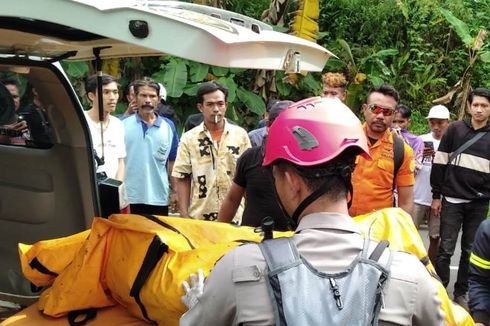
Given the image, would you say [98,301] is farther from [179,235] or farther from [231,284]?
[231,284]

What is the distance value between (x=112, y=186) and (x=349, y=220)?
7.73 ft

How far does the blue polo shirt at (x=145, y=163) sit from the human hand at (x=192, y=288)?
3549mm

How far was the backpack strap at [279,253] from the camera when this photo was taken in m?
1.76

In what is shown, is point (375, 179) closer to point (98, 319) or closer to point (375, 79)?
point (98, 319)

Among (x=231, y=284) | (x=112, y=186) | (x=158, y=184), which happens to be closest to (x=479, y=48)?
(x=158, y=184)

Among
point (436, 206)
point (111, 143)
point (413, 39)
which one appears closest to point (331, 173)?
point (111, 143)

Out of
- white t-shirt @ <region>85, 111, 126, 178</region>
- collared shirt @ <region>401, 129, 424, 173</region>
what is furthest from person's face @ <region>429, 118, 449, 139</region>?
white t-shirt @ <region>85, 111, 126, 178</region>

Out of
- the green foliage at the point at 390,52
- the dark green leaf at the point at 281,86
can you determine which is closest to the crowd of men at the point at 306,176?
the dark green leaf at the point at 281,86

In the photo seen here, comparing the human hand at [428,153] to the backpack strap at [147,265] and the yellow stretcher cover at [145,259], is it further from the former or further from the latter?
the backpack strap at [147,265]

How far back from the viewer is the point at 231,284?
1800 millimetres

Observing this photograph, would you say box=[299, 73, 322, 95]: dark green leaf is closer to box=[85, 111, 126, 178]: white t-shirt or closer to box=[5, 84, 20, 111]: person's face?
box=[85, 111, 126, 178]: white t-shirt

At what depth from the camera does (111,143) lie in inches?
226

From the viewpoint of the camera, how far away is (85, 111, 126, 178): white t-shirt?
18.5 feet

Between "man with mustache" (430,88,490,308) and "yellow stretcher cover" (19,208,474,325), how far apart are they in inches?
150
